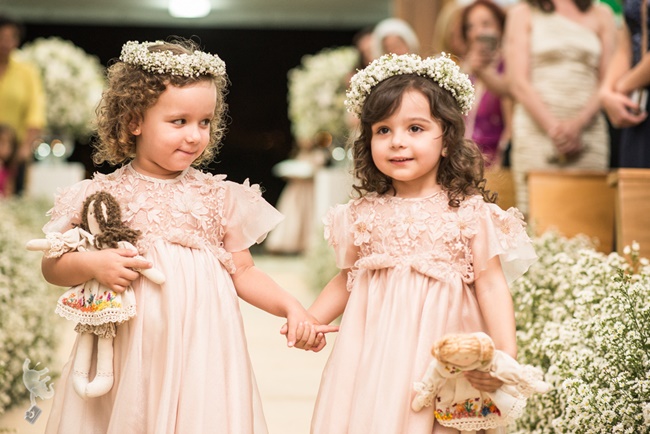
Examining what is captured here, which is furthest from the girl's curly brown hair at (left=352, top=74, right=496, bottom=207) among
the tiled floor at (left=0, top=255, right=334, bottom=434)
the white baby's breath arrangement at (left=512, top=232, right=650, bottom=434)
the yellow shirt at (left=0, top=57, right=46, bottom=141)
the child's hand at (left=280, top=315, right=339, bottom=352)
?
the yellow shirt at (left=0, top=57, right=46, bottom=141)

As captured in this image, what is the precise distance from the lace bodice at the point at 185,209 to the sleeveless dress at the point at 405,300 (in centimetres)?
33

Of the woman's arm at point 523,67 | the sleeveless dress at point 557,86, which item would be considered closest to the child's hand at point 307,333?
the sleeveless dress at point 557,86

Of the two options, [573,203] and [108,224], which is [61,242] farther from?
[573,203]

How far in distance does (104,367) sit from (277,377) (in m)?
2.90

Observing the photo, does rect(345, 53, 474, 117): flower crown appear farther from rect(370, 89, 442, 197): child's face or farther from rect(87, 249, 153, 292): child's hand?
rect(87, 249, 153, 292): child's hand

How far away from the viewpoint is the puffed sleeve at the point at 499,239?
2.75 metres

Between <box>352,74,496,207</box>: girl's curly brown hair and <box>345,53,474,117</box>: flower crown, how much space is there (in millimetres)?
18

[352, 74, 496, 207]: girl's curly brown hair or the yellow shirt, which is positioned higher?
the yellow shirt

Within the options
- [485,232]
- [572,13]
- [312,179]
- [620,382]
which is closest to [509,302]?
[485,232]

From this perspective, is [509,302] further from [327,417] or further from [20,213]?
[20,213]

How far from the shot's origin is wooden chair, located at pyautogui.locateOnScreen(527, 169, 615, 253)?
17.1ft

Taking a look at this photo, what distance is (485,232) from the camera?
2.78 m

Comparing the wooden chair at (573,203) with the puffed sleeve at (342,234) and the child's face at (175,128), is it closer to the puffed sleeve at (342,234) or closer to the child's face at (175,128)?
the puffed sleeve at (342,234)

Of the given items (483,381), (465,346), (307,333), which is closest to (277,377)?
(307,333)
